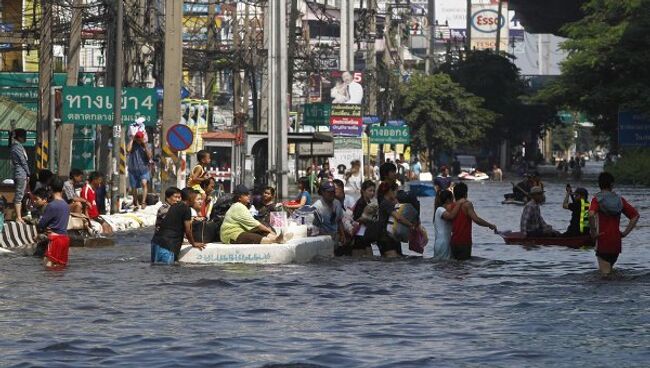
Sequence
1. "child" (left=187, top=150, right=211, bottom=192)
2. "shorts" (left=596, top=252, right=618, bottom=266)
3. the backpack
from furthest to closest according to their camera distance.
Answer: "child" (left=187, top=150, right=211, bottom=192), "shorts" (left=596, top=252, right=618, bottom=266), the backpack

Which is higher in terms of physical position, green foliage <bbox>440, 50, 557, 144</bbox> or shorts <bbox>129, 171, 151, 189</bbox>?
green foliage <bbox>440, 50, 557, 144</bbox>

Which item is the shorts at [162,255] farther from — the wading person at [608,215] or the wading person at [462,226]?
the wading person at [608,215]

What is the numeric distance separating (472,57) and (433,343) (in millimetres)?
114618

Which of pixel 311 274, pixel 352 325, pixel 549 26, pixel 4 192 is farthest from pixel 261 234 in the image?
pixel 549 26

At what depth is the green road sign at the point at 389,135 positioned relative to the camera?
7725cm

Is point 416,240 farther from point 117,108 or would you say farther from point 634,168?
point 634,168

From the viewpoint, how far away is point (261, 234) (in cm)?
2456

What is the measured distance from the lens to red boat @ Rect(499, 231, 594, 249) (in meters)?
29.7

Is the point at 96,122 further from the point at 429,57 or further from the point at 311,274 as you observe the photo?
the point at 429,57

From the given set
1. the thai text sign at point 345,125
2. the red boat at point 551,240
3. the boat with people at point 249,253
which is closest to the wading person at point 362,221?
the boat with people at point 249,253

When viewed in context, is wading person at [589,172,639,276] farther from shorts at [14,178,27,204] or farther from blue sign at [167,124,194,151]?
blue sign at [167,124,194,151]

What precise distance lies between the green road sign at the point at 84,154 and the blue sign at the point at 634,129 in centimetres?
2859

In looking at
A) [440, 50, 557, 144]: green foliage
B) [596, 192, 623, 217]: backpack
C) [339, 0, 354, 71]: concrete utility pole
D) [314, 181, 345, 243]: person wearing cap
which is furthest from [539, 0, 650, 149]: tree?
[596, 192, 623, 217]: backpack

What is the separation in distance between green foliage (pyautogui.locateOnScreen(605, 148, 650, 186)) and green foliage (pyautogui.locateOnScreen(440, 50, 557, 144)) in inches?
1536
